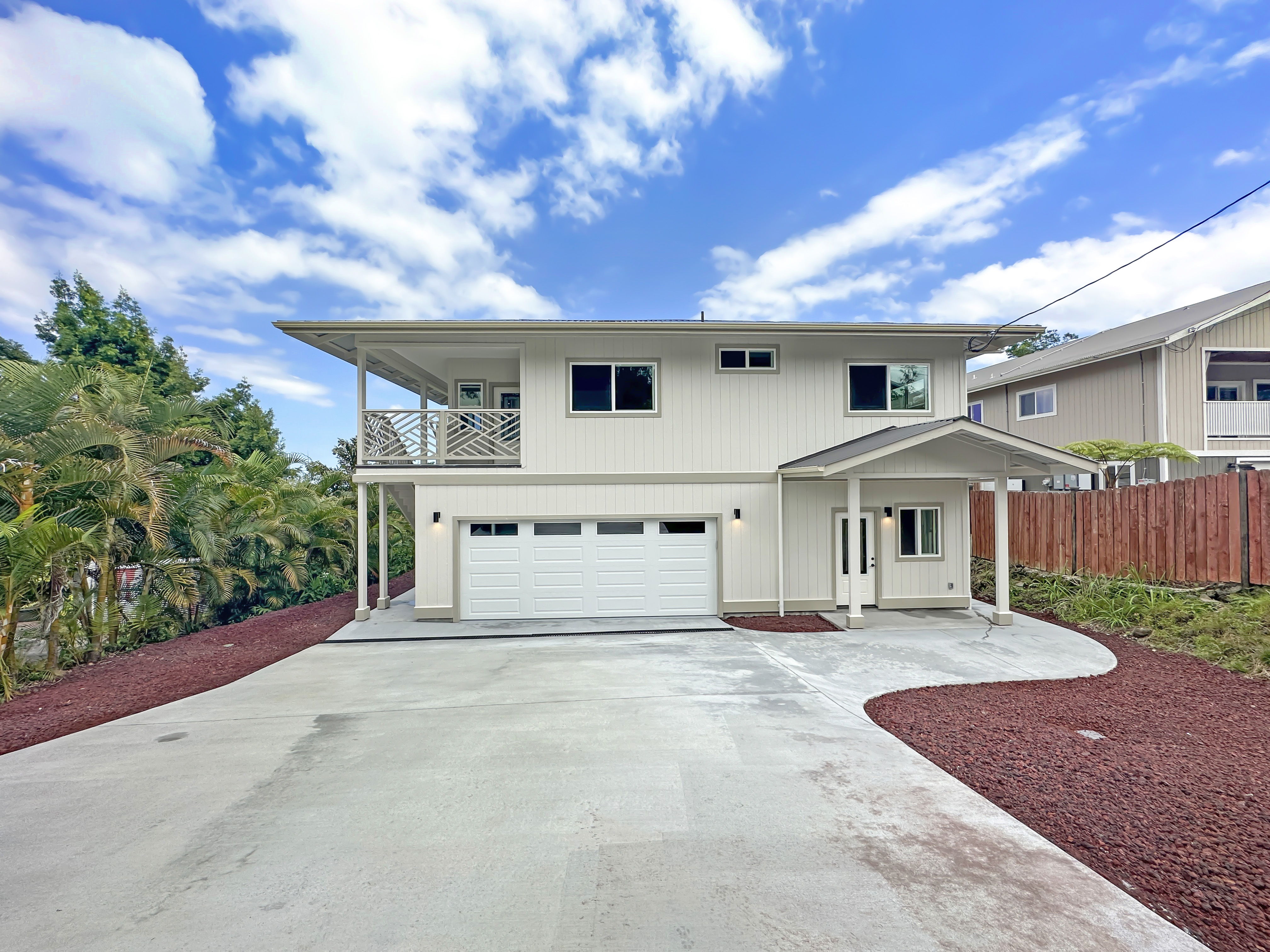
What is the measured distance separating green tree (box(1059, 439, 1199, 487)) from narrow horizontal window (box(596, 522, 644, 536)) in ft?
31.8

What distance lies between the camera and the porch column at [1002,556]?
28.7ft

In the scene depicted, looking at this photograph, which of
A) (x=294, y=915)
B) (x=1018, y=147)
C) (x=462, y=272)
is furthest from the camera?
(x=462, y=272)

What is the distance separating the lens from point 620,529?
962cm

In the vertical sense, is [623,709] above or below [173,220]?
below

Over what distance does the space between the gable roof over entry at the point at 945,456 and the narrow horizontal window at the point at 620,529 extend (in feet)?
9.06

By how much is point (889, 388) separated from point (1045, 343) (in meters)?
37.1

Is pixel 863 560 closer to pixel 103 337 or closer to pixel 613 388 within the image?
pixel 613 388

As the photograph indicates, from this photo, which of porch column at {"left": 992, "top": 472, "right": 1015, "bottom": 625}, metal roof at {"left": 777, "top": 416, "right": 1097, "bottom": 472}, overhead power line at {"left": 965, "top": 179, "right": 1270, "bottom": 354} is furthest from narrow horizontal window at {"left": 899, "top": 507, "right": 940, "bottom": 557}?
overhead power line at {"left": 965, "top": 179, "right": 1270, "bottom": 354}

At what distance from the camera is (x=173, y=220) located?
2423 cm

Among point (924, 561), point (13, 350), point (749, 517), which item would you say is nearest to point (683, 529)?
point (749, 517)

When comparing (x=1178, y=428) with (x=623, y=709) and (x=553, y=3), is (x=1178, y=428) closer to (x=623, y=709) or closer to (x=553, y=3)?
(x=623, y=709)

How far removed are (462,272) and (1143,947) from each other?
1315 inches

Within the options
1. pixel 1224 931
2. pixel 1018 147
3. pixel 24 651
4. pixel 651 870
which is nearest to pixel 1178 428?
pixel 1018 147

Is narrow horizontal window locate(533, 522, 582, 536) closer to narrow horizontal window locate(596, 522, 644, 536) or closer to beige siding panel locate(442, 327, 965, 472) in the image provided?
narrow horizontal window locate(596, 522, 644, 536)
